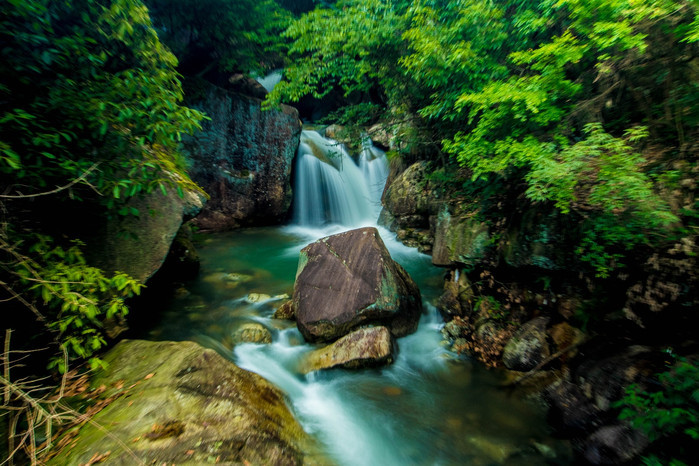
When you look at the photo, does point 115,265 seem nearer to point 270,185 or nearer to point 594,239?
point 594,239

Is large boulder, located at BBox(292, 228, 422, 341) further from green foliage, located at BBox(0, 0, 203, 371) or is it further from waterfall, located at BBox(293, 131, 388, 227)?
waterfall, located at BBox(293, 131, 388, 227)

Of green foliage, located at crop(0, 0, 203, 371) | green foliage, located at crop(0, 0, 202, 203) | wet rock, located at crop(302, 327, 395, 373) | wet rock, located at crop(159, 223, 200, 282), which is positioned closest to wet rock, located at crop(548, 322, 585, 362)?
wet rock, located at crop(302, 327, 395, 373)

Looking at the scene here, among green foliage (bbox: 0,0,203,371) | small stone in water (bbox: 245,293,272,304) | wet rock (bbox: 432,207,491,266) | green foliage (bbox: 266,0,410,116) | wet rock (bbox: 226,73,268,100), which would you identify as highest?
wet rock (bbox: 226,73,268,100)

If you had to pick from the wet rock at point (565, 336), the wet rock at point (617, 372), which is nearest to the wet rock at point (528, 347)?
the wet rock at point (565, 336)

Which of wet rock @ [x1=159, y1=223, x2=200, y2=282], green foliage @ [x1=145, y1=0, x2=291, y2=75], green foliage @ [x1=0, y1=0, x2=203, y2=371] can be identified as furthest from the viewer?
green foliage @ [x1=145, y1=0, x2=291, y2=75]

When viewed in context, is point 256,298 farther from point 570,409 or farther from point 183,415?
point 570,409

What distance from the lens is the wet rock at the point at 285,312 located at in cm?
492

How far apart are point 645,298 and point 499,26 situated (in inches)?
170

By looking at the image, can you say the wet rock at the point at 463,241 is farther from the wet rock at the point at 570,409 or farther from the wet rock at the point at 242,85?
the wet rock at the point at 242,85

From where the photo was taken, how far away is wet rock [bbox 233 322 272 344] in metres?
4.39

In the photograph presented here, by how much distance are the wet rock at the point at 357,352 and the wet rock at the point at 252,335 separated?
847 millimetres

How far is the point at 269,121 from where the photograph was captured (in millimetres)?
10508

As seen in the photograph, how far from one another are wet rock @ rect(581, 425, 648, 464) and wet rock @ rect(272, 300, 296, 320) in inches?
159

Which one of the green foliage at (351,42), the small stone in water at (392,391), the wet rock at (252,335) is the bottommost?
the small stone in water at (392,391)
